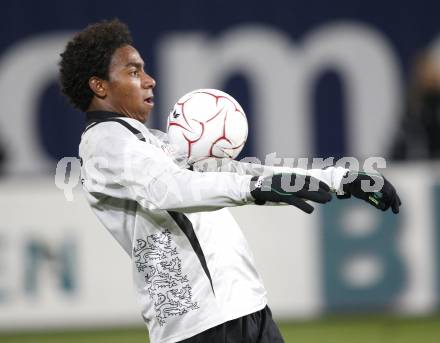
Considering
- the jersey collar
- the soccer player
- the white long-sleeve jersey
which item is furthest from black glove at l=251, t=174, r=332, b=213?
the jersey collar

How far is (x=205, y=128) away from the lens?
10.5 ft

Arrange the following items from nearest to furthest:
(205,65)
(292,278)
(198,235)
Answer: (198,235), (292,278), (205,65)

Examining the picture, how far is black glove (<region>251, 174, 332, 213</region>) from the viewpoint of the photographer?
260cm

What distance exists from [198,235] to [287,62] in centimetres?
648

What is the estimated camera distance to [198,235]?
10.1ft

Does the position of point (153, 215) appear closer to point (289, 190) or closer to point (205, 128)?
point (205, 128)

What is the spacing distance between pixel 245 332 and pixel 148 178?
25.9 inches

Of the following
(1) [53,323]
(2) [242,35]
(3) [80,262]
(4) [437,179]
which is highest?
(2) [242,35]

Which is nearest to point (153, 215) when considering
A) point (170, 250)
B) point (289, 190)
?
point (170, 250)

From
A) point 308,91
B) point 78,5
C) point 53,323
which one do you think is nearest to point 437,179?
point 308,91

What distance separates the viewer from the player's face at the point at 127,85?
125 inches

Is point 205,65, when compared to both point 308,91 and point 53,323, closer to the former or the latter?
point 308,91

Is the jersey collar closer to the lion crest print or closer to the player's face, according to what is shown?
the player's face

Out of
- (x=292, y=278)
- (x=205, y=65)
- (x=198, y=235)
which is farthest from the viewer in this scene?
(x=205, y=65)
